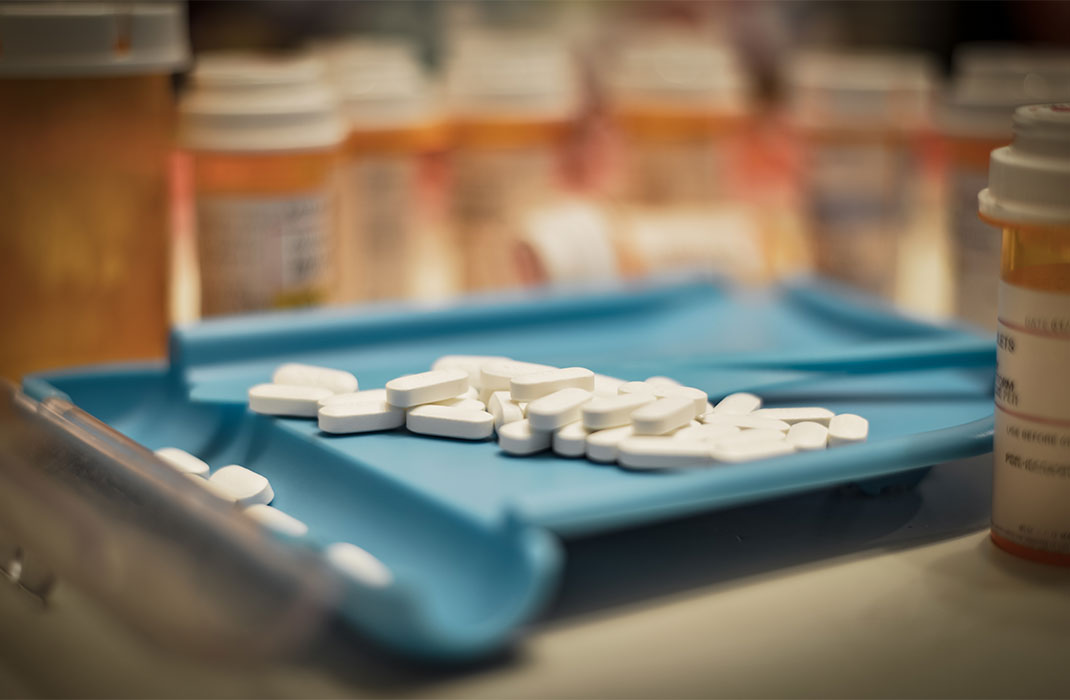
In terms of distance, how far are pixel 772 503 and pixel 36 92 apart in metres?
0.52

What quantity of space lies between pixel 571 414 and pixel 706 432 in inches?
2.4

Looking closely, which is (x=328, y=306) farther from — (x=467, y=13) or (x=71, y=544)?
(x=467, y=13)

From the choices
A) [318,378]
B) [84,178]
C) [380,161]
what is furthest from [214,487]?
[380,161]

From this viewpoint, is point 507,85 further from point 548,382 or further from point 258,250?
point 548,382

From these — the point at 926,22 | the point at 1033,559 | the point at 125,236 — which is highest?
the point at 926,22

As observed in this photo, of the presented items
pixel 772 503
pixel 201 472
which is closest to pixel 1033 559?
pixel 772 503

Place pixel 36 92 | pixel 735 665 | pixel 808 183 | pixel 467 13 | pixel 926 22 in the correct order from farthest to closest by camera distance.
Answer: pixel 926 22, pixel 467 13, pixel 808 183, pixel 36 92, pixel 735 665

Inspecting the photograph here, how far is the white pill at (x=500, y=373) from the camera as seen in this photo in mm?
567

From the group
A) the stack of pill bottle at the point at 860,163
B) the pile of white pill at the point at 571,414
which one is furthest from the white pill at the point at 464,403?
the stack of pill bottle at the point at 860,163

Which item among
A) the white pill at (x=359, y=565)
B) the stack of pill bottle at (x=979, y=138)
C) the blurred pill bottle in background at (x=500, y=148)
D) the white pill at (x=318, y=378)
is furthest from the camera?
the blurred pill bottle in background at (x=500, y=148)

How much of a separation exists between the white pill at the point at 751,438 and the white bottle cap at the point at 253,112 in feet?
1.42

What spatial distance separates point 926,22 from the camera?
1544 mm

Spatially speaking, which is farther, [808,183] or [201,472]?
[808,183]

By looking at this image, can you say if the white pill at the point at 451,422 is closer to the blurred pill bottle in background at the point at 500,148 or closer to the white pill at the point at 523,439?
the white pill at the point at 523,439
